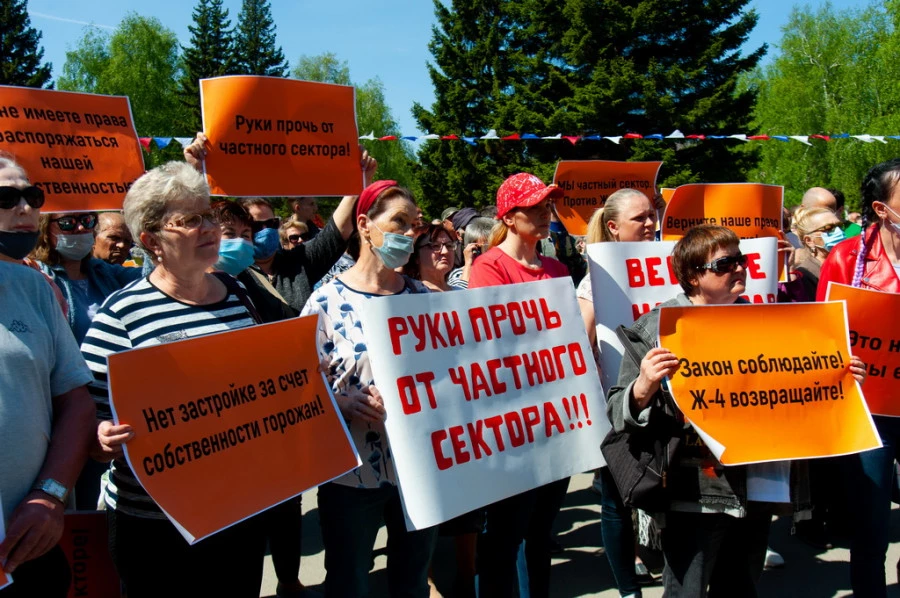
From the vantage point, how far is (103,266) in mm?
3971

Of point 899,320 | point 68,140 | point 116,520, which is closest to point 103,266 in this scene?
point 68,140

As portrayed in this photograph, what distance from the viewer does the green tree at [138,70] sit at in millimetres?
Answer: 45062

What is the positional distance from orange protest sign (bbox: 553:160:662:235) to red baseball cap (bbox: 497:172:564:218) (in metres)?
2.51

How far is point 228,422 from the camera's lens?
2.28m

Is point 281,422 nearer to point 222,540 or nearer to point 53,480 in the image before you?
point 222,540

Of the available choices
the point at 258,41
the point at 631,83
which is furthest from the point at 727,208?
the point at 258,41

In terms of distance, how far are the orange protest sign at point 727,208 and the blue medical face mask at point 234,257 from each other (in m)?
2.59

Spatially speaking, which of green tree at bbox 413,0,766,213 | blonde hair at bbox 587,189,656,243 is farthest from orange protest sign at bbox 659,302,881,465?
green tree at bbox 413,0,766,213

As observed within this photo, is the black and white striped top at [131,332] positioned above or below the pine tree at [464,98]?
below

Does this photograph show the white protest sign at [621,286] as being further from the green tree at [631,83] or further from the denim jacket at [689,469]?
the green tree at [631,83]

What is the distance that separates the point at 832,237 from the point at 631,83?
24.2 m

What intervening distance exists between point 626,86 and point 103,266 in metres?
26.0

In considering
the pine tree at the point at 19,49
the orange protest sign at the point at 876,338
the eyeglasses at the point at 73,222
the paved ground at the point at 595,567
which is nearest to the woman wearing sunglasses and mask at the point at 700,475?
the orange protest sign at the point at 876,338

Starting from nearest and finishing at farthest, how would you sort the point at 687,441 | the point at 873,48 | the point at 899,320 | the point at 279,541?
the point at 687,441 < the point at 899,320 < the point at 279,541 < the point at 873,48
